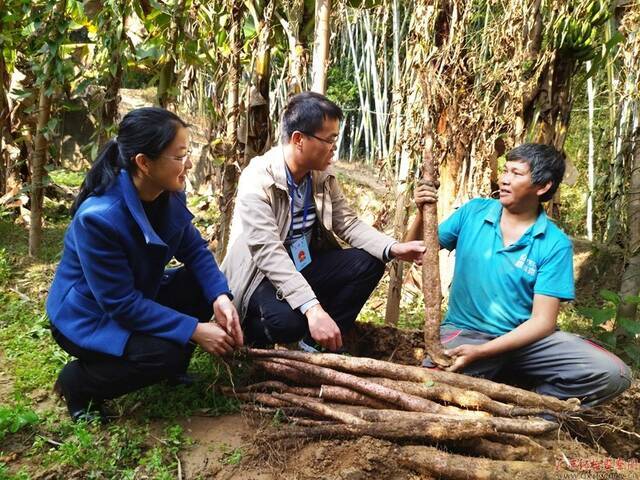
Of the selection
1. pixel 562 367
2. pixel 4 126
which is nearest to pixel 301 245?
pixel 562 367

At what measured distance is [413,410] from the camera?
2.28 metres

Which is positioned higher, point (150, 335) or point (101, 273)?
point (101, 273)

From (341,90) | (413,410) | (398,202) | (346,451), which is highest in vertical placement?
(341,90)

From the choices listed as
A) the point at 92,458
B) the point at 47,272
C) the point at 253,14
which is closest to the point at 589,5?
the point at 253,14

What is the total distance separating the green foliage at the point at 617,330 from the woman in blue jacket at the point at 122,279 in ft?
7.27

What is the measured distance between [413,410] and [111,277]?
4.22ft

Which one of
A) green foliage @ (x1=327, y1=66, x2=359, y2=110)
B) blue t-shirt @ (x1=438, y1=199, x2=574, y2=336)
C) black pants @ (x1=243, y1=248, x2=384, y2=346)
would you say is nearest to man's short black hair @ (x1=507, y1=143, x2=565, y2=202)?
blue t-shirt @ (x1=438, y1=199, x2=574, y2=336)

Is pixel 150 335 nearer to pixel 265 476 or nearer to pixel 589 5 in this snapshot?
pixel 265 476

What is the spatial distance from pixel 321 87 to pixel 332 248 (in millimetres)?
940

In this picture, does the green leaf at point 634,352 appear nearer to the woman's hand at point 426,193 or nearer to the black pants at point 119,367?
the woman's hand at point 426,193

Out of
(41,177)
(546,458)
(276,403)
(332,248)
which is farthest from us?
(41,177)

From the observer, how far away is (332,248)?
3.16 m

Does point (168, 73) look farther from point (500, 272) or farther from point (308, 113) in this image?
point (500, 272)

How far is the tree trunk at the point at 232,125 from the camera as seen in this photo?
146 inches
